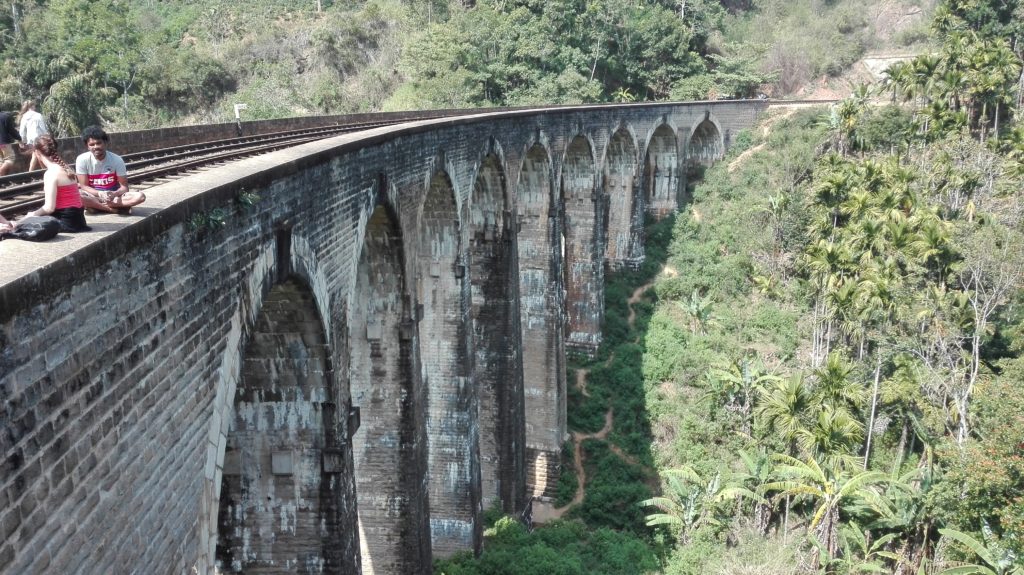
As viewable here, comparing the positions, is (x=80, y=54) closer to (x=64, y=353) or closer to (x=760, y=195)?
(x=760, y=195)

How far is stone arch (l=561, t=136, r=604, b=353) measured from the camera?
27.3m

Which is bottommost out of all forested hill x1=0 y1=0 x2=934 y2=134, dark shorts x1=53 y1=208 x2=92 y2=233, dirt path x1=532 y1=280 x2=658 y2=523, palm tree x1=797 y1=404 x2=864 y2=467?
dirt path x1=532 y1=280 x2=658 y2=523

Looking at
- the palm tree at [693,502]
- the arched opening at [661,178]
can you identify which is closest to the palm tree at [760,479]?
the palm tree at [693,502]

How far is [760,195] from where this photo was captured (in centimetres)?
3781

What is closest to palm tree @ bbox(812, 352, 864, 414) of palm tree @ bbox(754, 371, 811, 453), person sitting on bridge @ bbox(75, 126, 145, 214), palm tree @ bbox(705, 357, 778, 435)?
palm tree @ bbox(754, 371, 811, 453)

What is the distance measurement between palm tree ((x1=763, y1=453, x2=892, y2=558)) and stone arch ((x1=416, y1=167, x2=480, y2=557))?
7196 mm

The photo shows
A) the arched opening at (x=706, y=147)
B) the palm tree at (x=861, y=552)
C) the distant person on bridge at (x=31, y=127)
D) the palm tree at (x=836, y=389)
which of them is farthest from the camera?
the arched opening at (x=706, y=147)

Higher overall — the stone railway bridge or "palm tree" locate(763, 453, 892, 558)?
the stone railway bridge

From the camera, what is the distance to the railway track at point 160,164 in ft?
21.0

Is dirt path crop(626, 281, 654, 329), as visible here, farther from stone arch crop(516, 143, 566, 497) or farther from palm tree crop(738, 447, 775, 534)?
palm tree crop(738, 447, 775, 534)

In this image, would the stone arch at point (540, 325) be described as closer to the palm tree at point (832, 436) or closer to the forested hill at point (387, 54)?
the palm tree at point (832, 436)

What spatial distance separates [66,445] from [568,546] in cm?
1542

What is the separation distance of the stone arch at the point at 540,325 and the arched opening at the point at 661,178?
17356 mm

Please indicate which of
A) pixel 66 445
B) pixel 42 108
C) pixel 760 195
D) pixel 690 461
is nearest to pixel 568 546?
pixel 690 461
